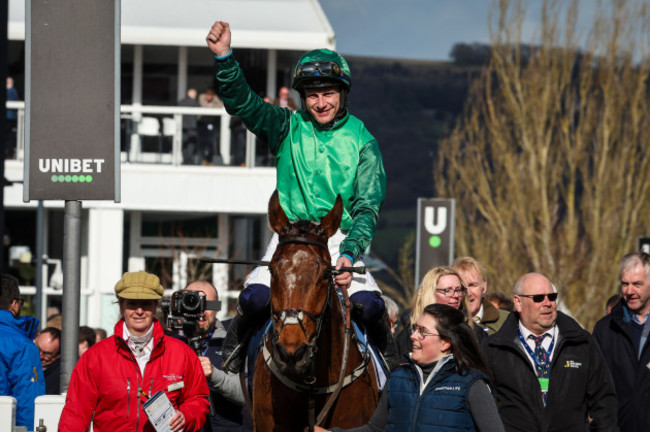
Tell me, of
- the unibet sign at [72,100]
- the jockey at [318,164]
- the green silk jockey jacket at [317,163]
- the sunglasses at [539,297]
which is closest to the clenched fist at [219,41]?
the jockey at [318,164]

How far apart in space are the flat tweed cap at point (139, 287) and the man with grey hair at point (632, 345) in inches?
155

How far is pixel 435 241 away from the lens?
509 inches

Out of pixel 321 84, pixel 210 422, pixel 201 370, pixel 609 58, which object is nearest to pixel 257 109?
pixel 321 84

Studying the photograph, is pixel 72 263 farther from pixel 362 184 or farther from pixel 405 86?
pixel 405 86

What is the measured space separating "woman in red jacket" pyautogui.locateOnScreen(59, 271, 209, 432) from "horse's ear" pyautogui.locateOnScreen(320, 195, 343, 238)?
113 cm

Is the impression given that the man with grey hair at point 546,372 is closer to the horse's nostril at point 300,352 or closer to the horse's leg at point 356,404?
the horse's leg at point 356,404

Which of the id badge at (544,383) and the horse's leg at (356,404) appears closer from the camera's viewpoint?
the horse's leg at (356,404)

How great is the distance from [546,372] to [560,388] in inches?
5.8

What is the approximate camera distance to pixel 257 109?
6.60m

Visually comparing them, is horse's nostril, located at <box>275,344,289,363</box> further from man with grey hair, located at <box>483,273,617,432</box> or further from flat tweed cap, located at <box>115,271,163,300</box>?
man with grey hair, located at <box>483,273,617,432</box>

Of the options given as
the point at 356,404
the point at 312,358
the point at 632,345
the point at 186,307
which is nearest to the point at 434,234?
the point at 632,345

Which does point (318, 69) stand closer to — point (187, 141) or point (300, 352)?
point (300, 352)

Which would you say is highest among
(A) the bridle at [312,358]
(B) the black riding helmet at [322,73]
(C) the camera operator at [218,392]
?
(B) the black riding helmet at [322,73]

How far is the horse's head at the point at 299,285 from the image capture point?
562 cm
